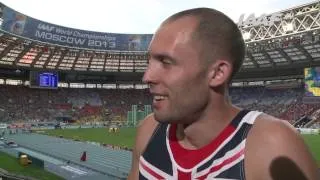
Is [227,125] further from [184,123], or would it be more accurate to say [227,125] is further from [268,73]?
[268,73]

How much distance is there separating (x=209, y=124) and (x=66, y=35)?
58350 millimetres

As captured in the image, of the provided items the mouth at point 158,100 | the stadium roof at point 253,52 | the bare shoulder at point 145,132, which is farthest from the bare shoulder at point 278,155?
the stadium roof at point 253,52

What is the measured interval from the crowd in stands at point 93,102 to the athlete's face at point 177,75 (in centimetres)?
5785

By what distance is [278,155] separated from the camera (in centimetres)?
163

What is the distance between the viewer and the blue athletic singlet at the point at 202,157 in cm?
178

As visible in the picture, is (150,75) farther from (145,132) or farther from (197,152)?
(145,132)

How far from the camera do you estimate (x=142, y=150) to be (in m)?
2.30

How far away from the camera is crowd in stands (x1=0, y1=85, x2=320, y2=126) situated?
63531 mm

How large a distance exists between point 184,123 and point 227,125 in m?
0.22

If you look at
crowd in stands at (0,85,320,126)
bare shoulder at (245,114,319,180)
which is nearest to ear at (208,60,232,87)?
bare shoulder at (245,114,319,180)

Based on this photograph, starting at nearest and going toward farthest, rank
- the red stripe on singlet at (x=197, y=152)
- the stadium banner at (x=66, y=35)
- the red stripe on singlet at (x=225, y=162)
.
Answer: the red stripe on singlet at (x=225, y=162), the red stripe on singlet at (x=197, y=152), the stadium banner at (x=66, y=35)

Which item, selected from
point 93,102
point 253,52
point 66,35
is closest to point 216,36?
point 253,52

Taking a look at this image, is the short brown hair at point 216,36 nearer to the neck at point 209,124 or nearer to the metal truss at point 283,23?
the neck at point 209,124

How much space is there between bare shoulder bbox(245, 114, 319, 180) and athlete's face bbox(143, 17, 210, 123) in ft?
1.18
